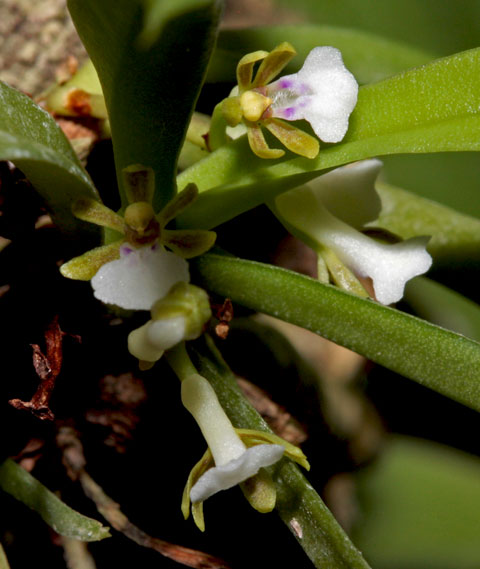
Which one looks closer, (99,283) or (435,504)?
(99,283)

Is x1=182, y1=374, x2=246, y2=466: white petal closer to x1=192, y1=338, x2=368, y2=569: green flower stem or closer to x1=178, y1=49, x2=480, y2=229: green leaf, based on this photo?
x1=192, y1=338, x2=368, y2=569: green flower stem

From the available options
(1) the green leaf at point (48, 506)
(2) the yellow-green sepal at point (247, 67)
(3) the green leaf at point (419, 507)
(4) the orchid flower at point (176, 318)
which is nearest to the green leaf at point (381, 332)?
(4) the orchid flower at point (176, 318)

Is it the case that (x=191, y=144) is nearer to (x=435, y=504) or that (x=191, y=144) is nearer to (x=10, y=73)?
(x=10, y=73)

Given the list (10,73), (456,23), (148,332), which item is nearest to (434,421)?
(148,332)

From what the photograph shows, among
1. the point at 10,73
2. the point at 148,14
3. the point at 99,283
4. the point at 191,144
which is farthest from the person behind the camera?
the point at 10,73

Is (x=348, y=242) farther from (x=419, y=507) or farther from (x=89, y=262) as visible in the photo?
(x=419, y=507)

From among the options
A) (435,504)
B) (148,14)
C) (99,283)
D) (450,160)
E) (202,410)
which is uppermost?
(148,14)

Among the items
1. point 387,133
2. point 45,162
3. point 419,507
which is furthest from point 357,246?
point 419,507
